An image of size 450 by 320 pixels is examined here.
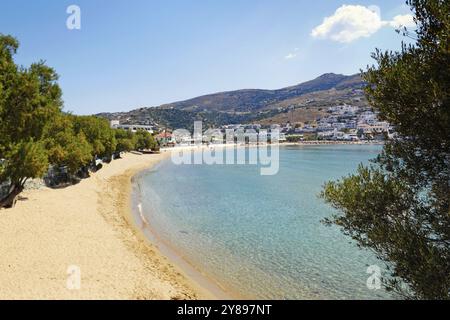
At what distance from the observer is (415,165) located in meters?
11.3

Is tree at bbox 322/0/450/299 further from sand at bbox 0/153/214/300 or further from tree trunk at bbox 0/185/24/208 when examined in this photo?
tree trunk at bbox 0/185/24/208

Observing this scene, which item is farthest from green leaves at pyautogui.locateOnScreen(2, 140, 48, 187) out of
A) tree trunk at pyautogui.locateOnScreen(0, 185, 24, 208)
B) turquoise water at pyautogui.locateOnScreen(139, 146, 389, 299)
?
turquoise water at pyautogui.locateOnScreen(139, 146, 389, 299)

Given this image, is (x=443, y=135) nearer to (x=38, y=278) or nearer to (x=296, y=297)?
(x=296, y=297)

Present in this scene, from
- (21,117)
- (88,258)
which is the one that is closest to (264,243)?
(88,258)

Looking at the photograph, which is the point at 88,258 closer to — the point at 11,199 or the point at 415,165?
the point at 11,199

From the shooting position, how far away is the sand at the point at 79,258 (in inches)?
606

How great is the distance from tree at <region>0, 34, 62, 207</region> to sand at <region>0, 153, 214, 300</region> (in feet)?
11.7

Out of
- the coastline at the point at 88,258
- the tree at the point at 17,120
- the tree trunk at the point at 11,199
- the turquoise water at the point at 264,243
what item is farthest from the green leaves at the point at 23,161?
the turquoise water at the point at 264,243

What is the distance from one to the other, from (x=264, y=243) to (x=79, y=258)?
44.7ft

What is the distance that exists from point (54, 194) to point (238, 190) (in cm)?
2759

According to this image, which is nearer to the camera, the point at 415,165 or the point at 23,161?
the point at 415,165

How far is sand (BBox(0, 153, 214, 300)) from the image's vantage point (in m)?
15.4

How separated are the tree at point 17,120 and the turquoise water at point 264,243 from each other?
478 inches

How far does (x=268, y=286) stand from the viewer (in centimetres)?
1867
